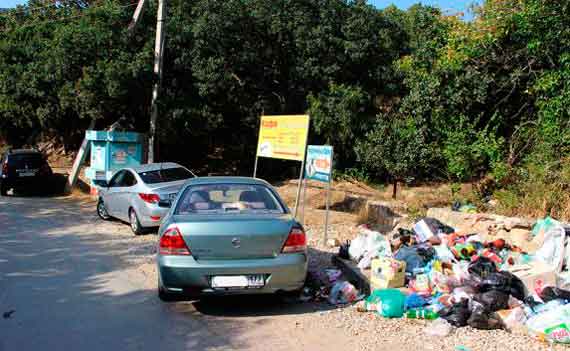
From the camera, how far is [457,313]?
222 inches

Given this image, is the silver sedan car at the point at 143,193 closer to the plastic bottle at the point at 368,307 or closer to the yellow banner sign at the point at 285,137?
the yellow banner sign at the point at 285,137

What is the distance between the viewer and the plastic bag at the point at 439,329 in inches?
212

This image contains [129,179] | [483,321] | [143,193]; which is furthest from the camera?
[129,179]

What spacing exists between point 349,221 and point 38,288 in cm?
719

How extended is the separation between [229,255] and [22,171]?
1586 centimetres

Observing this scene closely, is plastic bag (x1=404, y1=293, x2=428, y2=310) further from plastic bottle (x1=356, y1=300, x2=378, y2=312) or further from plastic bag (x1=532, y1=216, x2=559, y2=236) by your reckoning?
plastic bag (x1=532, y1=216, x2=559, y2=236)

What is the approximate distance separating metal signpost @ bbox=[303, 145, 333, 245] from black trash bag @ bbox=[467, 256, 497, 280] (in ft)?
10.7

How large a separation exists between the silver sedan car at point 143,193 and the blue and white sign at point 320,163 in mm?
2676

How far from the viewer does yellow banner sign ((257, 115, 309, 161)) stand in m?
10.5

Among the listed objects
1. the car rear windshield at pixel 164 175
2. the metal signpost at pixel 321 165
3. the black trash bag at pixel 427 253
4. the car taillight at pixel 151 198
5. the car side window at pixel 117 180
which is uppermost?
the metal signpost at pixel 321 165

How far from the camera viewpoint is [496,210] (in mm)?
10195

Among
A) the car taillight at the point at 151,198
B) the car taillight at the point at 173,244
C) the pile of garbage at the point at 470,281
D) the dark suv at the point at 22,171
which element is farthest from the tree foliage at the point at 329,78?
the car taillight at the point at 173,244

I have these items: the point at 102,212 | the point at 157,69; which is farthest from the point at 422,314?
the point at 157,69

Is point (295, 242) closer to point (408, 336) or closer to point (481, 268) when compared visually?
point (408, 336)
